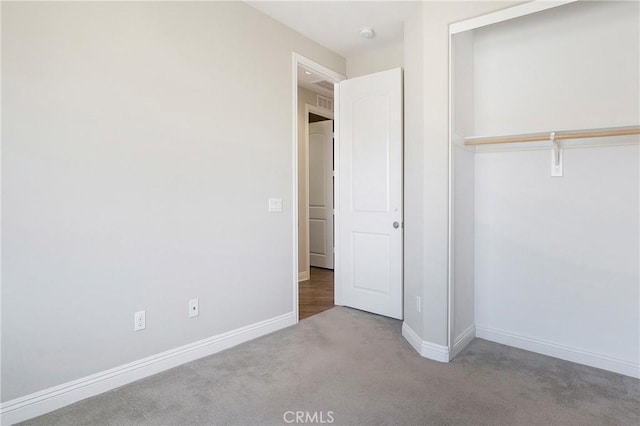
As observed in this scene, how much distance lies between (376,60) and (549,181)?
205 centimetres

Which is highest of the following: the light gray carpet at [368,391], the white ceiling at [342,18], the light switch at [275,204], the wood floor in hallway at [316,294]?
the white ceiling at [342,18]

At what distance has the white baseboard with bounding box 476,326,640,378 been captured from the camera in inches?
90.8

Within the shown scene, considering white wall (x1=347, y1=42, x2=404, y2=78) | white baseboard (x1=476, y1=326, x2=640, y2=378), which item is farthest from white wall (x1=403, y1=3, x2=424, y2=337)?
white baseboard (x1=476, y1=326, x2=640, y2=378)

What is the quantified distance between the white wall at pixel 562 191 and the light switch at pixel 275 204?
5.38ft

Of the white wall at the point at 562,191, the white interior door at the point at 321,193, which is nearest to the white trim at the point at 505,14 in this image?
the white wall at the point at 562,191

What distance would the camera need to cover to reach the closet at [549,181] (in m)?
2.31

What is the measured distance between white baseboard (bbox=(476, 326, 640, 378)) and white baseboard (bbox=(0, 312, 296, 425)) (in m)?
1.84

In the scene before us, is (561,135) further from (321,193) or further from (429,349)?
(321,193)

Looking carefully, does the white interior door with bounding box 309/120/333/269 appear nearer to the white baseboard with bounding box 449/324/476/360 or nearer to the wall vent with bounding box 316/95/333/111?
the wall vent with bounding box 316/95/333/111

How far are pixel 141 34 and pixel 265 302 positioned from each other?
213cm

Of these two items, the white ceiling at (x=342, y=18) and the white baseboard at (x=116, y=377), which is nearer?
the white baseboard at (x=116, y=377)

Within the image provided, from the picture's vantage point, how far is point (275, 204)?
3102 mm

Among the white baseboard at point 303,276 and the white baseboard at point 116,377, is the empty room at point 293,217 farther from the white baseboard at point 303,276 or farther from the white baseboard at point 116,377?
the white baseboard at point 303,276

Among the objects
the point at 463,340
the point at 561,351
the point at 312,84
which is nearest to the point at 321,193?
the point at 312,84
